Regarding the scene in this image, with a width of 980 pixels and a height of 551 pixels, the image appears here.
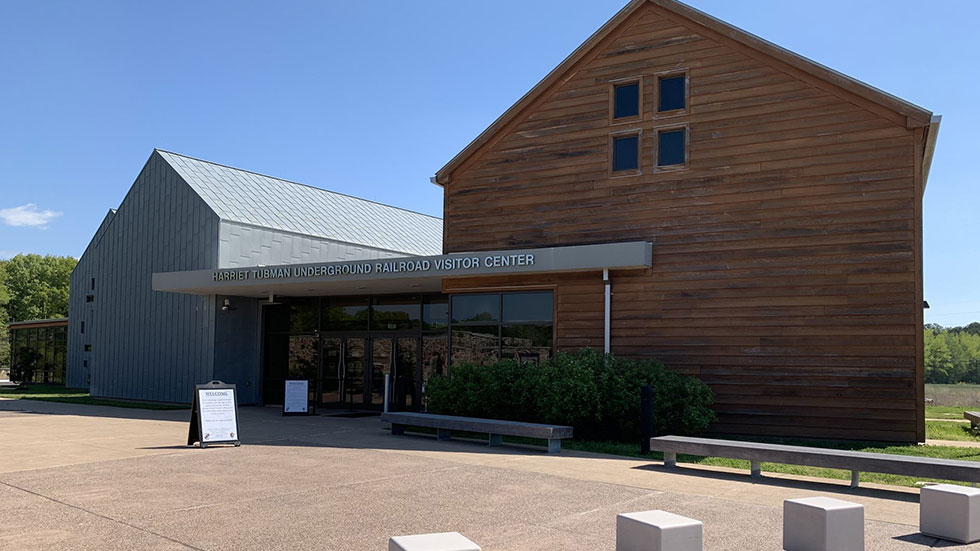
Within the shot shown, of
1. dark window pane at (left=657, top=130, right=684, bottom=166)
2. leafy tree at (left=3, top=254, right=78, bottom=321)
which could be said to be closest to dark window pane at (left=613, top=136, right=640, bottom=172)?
dark window pane at (left=657, top=130, right=684, bottom=166)

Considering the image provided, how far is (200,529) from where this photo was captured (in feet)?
24.2

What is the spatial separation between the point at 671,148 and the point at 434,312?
7824 mm

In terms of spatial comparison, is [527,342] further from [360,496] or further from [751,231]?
[360,496]

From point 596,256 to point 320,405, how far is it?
10.8 m

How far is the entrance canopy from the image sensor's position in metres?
16.4

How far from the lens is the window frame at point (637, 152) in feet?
56.3

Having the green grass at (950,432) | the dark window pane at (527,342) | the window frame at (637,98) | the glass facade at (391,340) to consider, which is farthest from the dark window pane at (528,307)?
the green grass at (950,432)

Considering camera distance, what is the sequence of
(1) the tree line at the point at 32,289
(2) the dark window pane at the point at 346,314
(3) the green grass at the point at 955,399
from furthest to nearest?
(1) the tree line at the point at 32,289, (3) the green grass at the point at 955,399, (2) the dark window pane at the point at 346,314

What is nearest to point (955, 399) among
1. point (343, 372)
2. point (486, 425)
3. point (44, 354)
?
point (343, 372)

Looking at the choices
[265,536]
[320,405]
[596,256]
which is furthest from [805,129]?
[320,405]

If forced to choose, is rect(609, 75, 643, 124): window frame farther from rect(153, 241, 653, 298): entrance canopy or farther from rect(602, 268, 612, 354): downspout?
rect(602, 268, 612, 354): downspout

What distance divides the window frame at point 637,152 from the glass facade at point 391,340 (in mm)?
2943

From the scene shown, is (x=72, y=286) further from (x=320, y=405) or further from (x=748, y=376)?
(x=748, y=376)

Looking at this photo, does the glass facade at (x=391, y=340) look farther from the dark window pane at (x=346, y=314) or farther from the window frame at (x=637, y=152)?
the window frame at (x=637, y=152)
